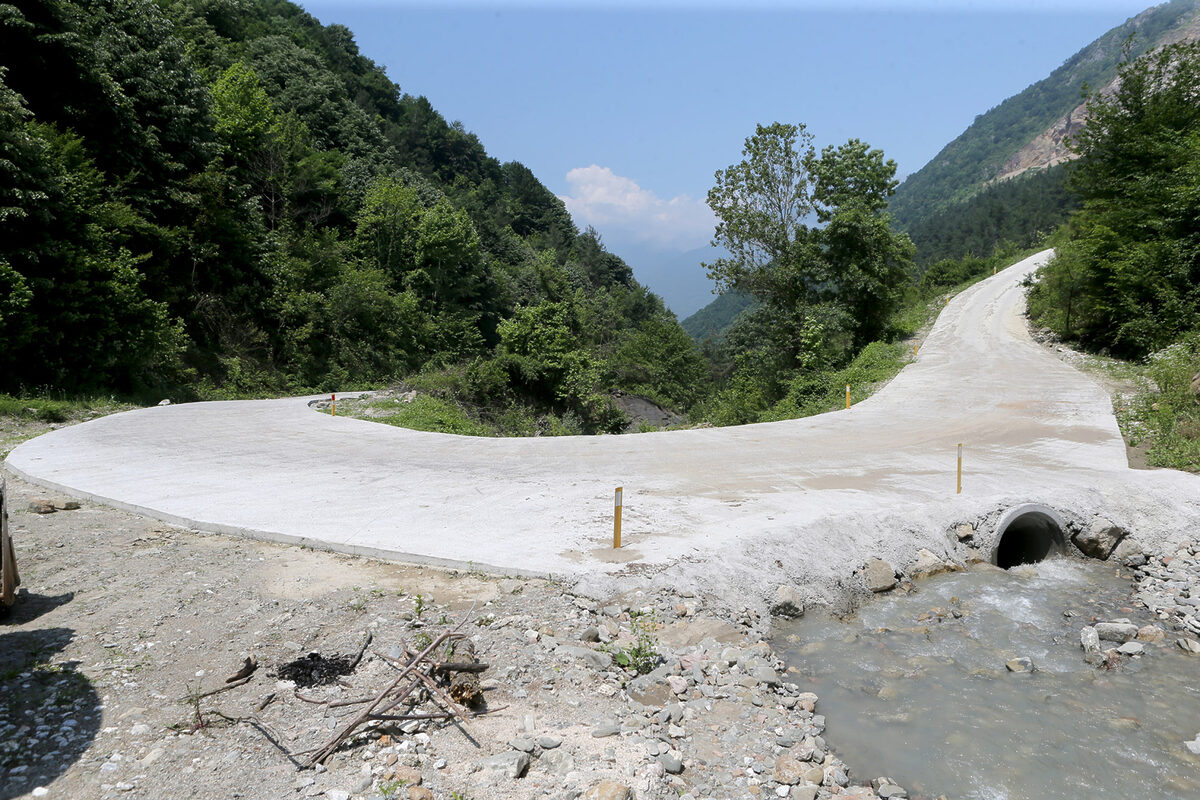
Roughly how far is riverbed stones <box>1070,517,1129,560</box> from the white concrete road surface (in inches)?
10.7

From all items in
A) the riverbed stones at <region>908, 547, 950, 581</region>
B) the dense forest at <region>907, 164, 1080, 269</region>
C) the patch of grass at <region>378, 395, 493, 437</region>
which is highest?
the dense forest at <region>907, 164, 1080, 269</region>

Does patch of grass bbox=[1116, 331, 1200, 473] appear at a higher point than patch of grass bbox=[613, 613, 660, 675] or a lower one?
higher

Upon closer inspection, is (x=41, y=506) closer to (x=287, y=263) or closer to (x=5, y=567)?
(x=5, y=567)

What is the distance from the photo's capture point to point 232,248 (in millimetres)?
29516

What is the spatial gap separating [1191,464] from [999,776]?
10.1 metres

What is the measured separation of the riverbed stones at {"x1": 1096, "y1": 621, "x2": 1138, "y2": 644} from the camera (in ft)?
24.7

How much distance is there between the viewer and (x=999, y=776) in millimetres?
5297

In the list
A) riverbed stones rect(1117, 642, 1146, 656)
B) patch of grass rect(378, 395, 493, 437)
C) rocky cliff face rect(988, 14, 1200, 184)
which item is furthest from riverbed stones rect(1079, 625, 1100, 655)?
rocky cliff face rect(988, 14, 1200, 184)

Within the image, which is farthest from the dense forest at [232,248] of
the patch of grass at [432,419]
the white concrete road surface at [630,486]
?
the white concrete road surface at [630,486]

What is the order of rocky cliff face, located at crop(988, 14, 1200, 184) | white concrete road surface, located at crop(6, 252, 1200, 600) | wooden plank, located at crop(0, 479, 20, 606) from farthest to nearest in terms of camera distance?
rocky cliff face, located at crop(988, 14, 1200, 184) < white concrete road surface, located at crop(6, 252, 1200, 600) < wooden plank, located at crop(0, 479, 20, 606)

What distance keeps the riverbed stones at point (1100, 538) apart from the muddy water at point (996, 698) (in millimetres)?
1602

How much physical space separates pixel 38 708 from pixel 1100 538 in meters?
12.7

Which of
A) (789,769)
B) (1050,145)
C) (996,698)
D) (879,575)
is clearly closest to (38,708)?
(789,769)

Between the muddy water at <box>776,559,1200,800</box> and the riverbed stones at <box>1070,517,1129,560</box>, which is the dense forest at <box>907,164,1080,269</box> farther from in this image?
Answer: the muddy water at <box>776,559,1200,800</box>
